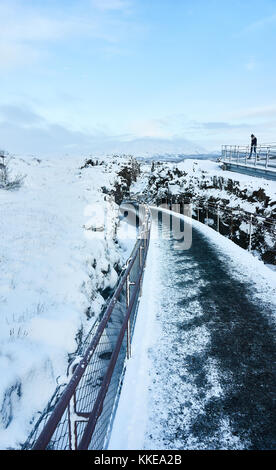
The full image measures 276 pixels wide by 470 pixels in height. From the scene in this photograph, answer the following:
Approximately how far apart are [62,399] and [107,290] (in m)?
9.15

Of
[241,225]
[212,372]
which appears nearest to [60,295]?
[212,372]

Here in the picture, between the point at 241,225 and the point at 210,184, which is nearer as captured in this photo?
the point at 241,225

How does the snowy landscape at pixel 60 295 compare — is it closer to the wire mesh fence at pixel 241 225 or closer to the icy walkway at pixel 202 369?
the icy walkway at pixel 202 369

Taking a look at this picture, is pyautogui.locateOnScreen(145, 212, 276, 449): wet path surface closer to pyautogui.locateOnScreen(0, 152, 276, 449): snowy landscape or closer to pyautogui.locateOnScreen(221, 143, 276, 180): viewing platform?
pyautogui.locateOnScreen(0, 152, 276, 449): snowy landscape

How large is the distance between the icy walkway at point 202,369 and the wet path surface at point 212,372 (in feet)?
0.04

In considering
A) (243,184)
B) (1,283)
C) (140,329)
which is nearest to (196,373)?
(140,329)

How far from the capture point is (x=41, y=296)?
24.1 feet

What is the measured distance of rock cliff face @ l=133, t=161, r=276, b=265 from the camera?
14297 mm

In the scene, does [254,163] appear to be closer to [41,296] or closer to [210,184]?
[210,184]

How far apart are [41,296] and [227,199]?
15.8m

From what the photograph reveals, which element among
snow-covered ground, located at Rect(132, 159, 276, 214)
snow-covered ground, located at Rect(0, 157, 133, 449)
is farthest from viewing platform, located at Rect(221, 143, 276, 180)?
snow-covered ground, located at Rect(0, 157, 133, 449)

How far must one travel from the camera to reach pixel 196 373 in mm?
4363

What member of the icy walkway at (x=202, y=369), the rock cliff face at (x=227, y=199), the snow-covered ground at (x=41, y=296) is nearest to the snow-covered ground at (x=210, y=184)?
the rock cliff face at (x=227, y=199)

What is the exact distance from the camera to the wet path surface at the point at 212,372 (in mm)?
3312
